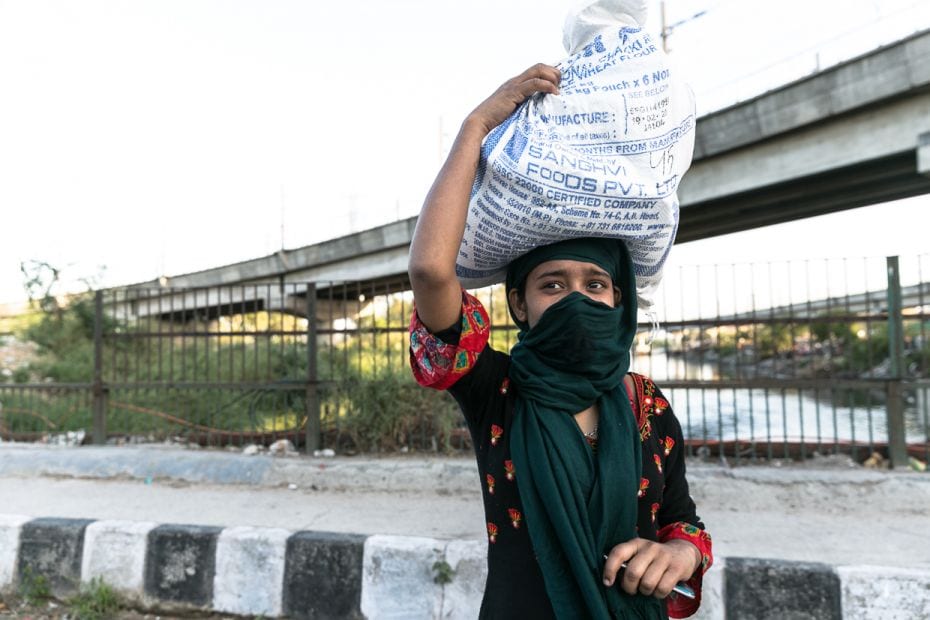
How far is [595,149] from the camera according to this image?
1072mm

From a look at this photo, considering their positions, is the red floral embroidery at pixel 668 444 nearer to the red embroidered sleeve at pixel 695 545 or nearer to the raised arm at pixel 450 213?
the red embroidered sleeve at pixel 695 545

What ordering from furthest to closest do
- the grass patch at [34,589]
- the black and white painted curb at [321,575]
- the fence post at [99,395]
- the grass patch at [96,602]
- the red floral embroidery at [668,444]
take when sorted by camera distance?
1. the fence post at [99,395]
2. the grass patch at [34,589]
3. the grass patch at [96,602]
4. the black and white painted curb at [321,575]
5. the red floral embroidery at [668,444]

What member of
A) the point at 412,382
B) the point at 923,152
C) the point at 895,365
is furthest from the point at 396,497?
the point at 923,152

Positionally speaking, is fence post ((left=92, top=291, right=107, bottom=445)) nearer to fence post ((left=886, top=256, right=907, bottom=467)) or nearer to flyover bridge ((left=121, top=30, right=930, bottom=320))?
flyover bridge ((left=121, top=30, right=930, bottom=320))

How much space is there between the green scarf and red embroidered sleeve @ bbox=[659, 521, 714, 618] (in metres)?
0.13

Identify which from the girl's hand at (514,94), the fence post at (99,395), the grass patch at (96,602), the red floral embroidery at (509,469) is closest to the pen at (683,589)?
the red floral embroidery at (509,469)

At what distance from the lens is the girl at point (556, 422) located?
1.04 metres

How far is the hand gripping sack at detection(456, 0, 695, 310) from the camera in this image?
1055 mm

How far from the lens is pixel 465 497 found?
161 inches

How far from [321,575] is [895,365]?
4144 mm

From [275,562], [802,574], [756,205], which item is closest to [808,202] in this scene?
[756,205]

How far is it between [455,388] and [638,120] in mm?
632

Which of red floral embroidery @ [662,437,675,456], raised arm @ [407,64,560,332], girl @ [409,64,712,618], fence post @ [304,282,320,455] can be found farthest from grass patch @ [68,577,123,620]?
red floral embroidery @ [662,437,675,456]

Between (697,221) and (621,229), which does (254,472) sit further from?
(697,221)
